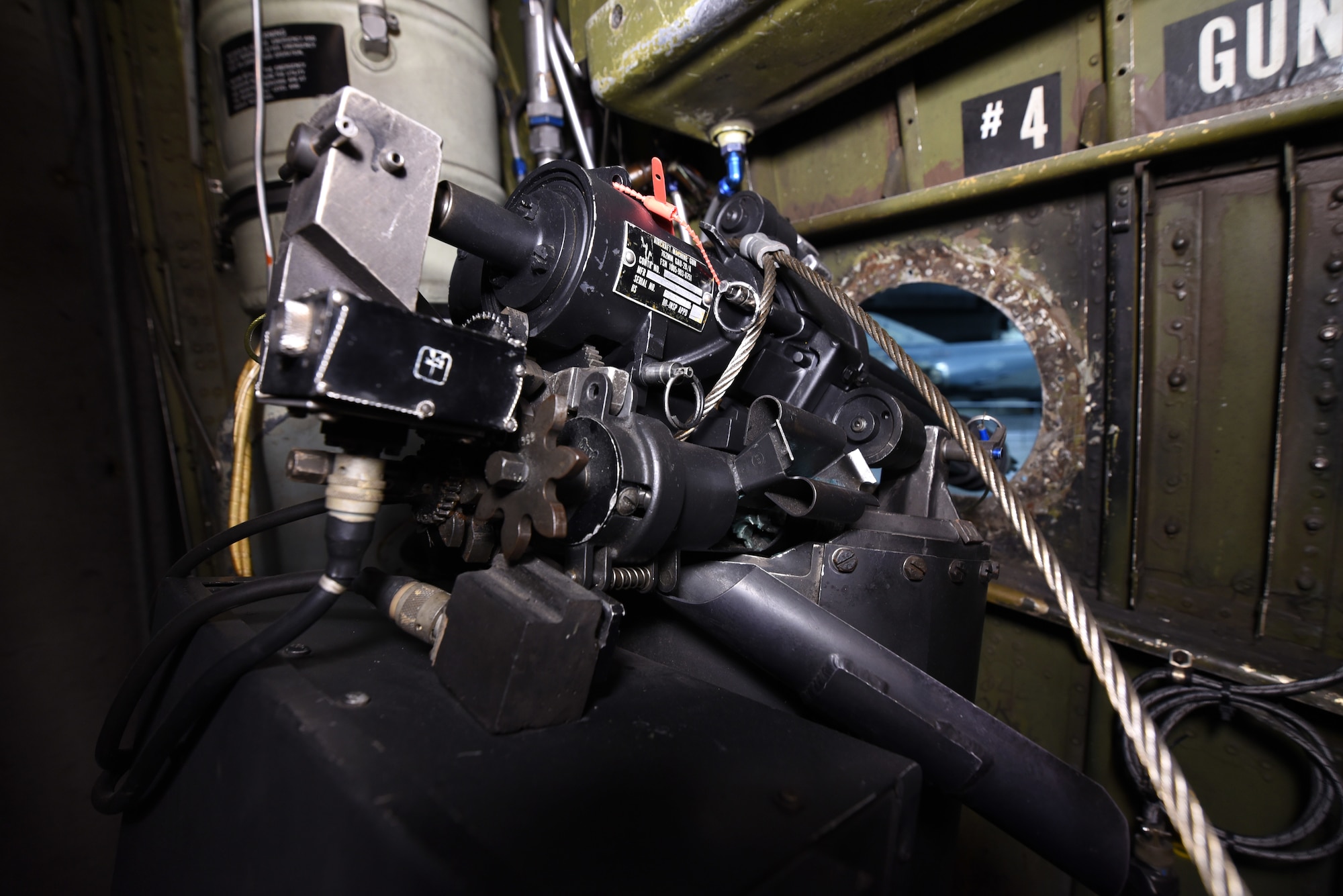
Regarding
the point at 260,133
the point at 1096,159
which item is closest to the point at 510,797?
the point at 260,133

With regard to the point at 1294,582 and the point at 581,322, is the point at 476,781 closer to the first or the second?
the point at 581,322

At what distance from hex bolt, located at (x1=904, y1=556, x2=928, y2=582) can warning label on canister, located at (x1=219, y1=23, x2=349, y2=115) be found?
4.74 feet

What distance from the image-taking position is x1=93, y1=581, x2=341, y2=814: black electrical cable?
1.71 ft

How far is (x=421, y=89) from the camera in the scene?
132 centimetres

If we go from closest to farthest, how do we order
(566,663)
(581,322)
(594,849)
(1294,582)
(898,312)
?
(594,849), (566,663), (581,322), (1294,582), (898,312)

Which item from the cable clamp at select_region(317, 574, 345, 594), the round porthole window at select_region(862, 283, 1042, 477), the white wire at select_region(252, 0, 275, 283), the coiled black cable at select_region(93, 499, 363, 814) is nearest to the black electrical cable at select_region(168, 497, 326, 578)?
the coiled black cable at select_region(93, 499, 363, 814)

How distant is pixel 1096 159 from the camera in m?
1.28

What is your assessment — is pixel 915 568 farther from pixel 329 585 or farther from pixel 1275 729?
pixel 1275 729

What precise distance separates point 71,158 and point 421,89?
2.55 feet

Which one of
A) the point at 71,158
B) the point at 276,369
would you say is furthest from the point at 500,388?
the point at 71,158

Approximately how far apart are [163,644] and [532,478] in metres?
0.44

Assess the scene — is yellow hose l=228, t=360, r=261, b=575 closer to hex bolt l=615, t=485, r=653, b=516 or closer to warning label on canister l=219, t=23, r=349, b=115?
warning label on canister l=219, t=23, r=349, b=115

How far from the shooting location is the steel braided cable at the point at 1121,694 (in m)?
0.55

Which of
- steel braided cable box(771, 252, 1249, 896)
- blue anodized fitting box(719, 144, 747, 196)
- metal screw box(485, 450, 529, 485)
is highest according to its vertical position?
blue anodized fitting box(719, 144, 747, 196)
